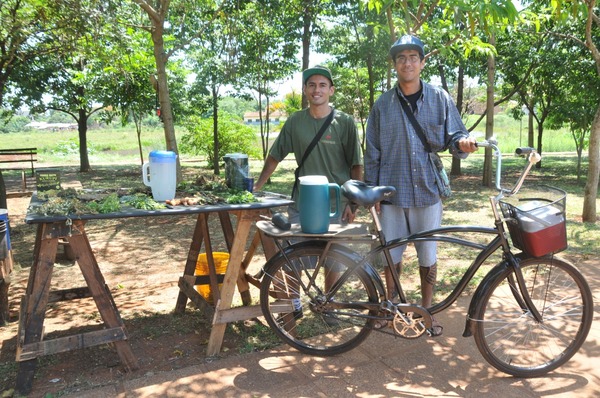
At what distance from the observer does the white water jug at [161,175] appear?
3.26m

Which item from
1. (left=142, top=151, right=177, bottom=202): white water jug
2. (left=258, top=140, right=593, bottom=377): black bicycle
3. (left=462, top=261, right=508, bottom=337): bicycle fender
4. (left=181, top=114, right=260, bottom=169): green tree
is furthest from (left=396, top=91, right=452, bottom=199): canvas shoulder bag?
(left=181, top=114, right=260, bottom=169): green tree

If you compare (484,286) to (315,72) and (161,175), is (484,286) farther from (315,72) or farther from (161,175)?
(161,175)

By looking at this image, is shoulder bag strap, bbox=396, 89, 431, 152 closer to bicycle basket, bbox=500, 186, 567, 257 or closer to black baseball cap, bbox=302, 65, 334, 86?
black baseball cap, bbox=302, 65, 334, 86

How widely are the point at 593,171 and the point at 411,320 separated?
18.3 ft

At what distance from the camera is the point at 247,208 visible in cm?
326

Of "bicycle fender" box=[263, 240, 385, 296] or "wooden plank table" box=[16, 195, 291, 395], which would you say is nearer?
"wooden plank table" box=[16, 195, 291, 395]

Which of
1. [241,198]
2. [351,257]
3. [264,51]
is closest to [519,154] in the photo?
[351,257]

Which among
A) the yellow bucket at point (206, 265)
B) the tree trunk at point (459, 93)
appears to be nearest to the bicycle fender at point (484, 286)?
the yellow bucket at point (206, 265)

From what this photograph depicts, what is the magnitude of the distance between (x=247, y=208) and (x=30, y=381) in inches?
63.5

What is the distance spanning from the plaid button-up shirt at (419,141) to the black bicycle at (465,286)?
0.35 meters

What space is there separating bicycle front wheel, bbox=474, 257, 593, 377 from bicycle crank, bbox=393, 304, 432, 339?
30 cm

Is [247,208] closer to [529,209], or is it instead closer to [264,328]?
[264,328]

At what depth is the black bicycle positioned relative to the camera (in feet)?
9.44

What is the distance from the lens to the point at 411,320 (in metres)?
3.08
